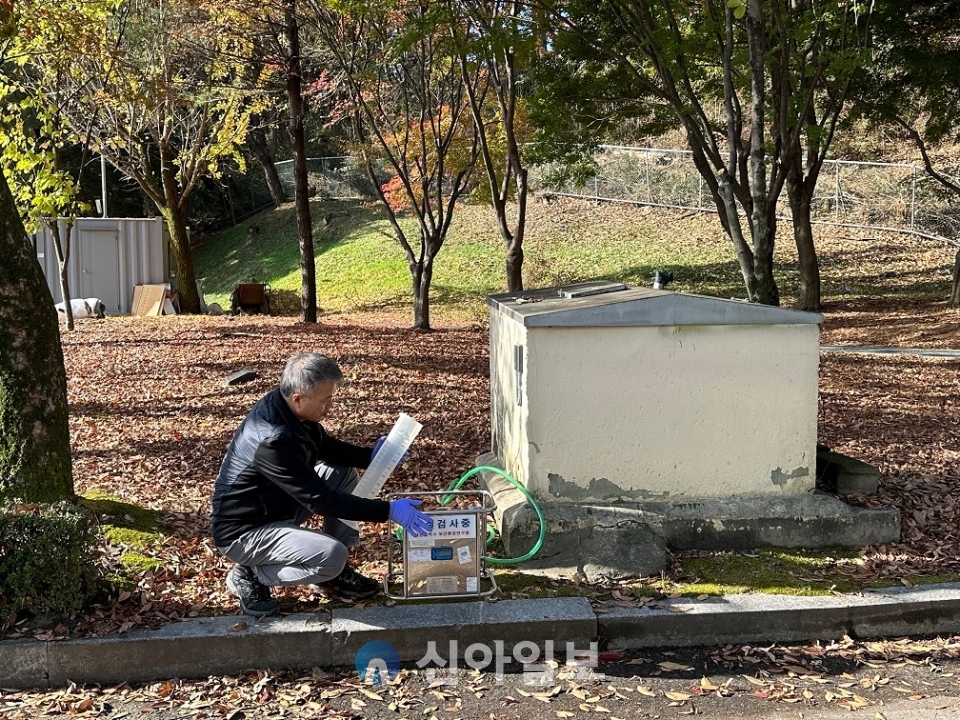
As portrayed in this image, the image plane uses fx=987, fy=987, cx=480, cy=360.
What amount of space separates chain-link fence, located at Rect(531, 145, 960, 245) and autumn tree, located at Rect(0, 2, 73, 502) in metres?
18.7

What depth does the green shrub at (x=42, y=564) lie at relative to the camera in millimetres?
4457

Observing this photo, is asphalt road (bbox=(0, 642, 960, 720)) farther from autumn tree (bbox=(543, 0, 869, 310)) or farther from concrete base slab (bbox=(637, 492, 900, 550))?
autumn tree (bbox=(543, 0, 869, 310))

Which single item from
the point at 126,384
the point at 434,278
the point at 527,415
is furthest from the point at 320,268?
the point at 527,415

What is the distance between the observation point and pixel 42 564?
4.48 meters

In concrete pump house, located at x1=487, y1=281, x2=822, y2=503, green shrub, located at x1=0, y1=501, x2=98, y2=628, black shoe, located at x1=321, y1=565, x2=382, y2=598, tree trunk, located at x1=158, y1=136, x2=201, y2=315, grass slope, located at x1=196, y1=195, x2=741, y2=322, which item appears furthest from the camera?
grass slope, located at x1=196, y1=195, x2=741, y2=322

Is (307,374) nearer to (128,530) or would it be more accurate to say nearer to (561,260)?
(128,530)

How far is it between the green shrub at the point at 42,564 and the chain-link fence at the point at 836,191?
64.3 feet

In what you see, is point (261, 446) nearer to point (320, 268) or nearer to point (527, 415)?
point (527, 415)

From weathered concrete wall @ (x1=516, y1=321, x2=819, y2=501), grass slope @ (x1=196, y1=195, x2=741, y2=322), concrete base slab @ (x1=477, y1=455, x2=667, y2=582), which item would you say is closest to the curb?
concrete base slab @ (x1=477, y1=455, x2=667, y2=582)

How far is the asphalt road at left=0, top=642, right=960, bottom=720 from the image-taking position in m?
4.13

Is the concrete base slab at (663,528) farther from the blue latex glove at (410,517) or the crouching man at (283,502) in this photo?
the crouching man at (283,502)

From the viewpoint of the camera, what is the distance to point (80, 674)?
4.37 m

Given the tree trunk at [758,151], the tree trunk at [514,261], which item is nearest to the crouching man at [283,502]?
the tree trunk at [758,151]

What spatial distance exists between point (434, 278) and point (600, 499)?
22.7 m
